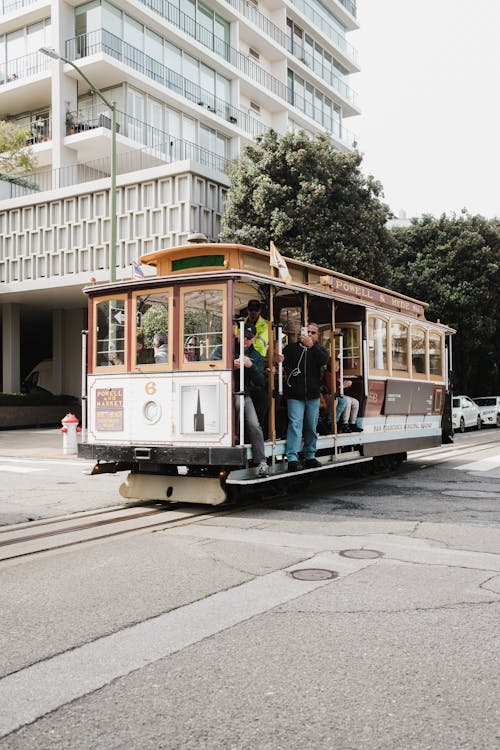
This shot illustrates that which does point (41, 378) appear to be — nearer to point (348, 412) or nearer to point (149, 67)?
point (149, 67)

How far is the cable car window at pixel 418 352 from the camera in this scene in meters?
13.7

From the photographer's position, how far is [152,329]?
9828mm

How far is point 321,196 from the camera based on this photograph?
24.1 metres

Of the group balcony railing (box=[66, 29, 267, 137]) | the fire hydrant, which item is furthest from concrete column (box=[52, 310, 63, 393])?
the fire hydrant

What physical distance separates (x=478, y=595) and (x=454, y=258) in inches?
1137

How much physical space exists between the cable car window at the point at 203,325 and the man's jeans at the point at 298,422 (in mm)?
1431

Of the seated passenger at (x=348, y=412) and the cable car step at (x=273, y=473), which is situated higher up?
the seated passenger at (x=348, y=412)

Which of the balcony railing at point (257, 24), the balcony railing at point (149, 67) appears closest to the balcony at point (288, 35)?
A: the balcony railing at point (257, 24)

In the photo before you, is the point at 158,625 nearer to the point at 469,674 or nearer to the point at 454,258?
the point at 469,674

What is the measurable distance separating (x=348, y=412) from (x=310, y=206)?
13.9 metres

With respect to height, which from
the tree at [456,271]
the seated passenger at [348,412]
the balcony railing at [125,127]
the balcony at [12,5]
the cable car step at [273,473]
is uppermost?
the balcony at [12,5]

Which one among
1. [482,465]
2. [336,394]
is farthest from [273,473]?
[482,465]

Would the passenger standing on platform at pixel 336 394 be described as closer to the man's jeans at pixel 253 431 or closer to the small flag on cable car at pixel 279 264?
the small flag on cable car at pixel 279 264

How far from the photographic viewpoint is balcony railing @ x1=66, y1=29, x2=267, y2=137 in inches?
1248
